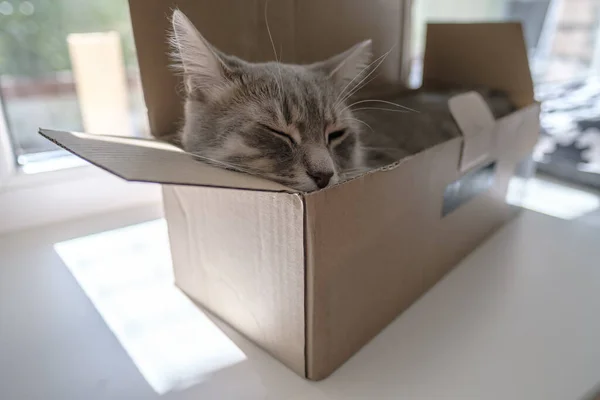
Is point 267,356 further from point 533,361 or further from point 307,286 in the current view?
point 533,361

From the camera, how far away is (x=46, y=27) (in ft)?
4.15

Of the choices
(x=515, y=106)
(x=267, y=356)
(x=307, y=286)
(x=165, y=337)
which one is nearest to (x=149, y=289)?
(x=165, y=337)

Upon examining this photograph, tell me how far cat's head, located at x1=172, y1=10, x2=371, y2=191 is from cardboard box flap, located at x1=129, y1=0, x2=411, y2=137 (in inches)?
3.2

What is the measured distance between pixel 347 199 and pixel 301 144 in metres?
0.18

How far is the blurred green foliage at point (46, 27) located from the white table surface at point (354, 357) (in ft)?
1.97

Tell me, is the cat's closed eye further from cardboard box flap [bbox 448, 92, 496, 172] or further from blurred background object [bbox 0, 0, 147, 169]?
blurred background object [bbox 0, 0, 147, 169]

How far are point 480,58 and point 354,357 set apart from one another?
38.9 inches

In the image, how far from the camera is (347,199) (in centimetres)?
62

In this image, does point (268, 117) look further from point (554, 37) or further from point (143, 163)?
point (554, 37)

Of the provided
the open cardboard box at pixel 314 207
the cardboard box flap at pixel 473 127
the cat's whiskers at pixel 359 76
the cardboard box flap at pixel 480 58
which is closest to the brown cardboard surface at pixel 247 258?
the open cardboard box at pixel 314 207

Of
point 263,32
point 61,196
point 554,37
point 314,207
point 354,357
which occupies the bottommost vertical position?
point 354,357

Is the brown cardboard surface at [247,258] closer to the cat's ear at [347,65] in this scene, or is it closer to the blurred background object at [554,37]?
the cat's ear at [347,65]

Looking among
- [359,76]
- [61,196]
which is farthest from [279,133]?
[61,196]

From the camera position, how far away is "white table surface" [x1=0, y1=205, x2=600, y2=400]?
680 mm
